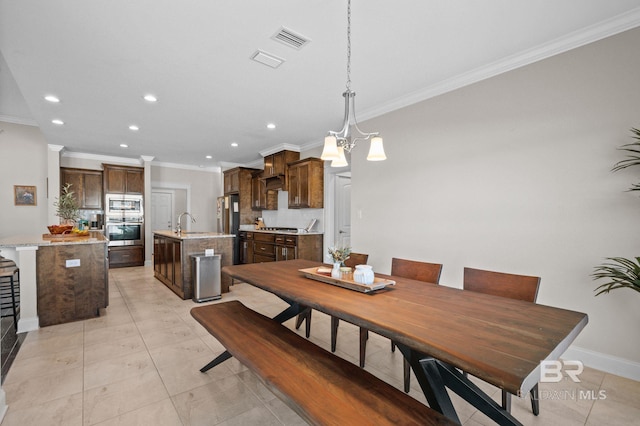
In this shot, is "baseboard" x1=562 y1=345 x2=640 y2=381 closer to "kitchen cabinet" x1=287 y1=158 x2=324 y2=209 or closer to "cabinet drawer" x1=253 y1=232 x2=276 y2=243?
"kitchen cabinet" x1=287 y1=158 x2=324 y2=209

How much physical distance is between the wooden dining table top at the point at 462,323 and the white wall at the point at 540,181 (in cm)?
128

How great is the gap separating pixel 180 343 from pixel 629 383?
3.67 metres

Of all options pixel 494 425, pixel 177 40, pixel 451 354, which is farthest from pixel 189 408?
pixel 177 40

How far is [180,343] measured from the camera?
2779 millimetres

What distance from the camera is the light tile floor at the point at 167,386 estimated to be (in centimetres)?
178

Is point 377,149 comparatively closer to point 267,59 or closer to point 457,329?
point 457,329

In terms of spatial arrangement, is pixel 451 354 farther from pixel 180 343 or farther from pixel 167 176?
pixel 167 176

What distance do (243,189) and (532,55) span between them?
5963mm

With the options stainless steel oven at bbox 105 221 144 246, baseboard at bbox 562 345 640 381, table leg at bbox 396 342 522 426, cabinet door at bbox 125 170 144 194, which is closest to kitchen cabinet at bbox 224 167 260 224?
cabinet door at bbox 125 170 144 194

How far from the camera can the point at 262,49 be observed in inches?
101

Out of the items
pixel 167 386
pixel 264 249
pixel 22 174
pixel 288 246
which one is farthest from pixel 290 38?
pixel 22 174

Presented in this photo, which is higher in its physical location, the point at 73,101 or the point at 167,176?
the point at 73,101

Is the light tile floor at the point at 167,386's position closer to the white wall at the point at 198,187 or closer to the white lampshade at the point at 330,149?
the white lampshade at the point at 330,149

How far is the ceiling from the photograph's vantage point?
2084 millimetres
